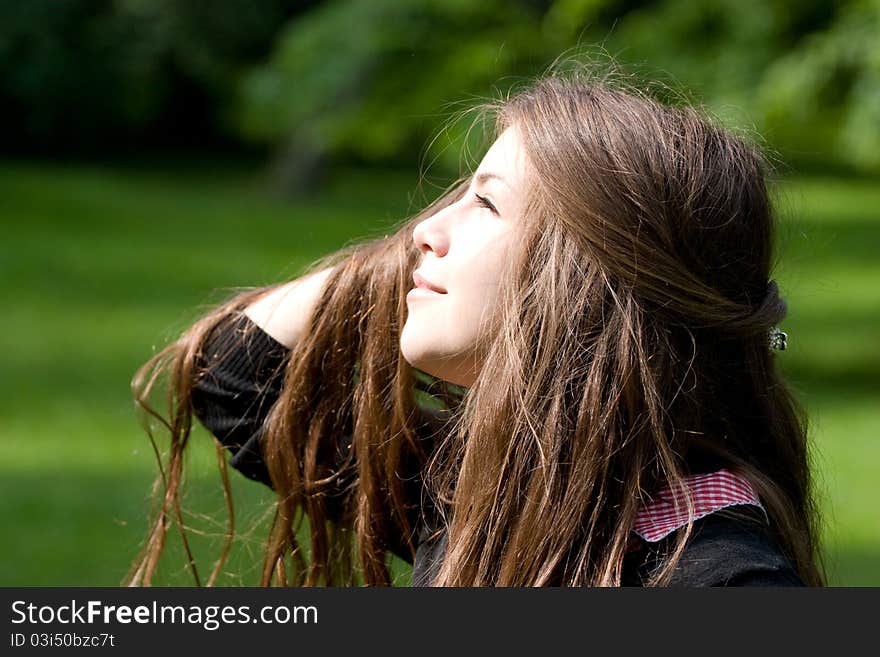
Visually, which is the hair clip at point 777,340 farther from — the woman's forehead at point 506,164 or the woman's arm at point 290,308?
the woman's arm at point 290,308

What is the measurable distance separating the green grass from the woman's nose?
629mm

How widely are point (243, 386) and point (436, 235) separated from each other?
58 centimetres

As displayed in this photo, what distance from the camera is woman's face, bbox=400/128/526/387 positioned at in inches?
71.6

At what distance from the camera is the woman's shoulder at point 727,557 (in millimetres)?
1598

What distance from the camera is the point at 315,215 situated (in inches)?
714

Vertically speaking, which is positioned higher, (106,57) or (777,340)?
(106,57)

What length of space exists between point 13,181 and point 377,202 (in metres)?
5.46

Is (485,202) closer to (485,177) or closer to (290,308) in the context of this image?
(485,177)

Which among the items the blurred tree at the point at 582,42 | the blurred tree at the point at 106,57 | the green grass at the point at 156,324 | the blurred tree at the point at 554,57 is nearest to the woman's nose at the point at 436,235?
the green grass at the point at 156,324

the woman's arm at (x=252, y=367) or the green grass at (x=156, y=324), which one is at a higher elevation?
the green grass at (x=156, y=324)

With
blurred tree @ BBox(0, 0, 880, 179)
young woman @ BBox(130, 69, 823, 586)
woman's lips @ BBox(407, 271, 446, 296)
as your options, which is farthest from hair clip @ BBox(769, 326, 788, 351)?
blurred tree @ BBox(0, 0, 880, 179)

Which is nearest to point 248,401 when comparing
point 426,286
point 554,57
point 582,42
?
point 426,286

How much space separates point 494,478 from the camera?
1.80 metres

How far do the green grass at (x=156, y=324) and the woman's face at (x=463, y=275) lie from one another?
0.56 m
